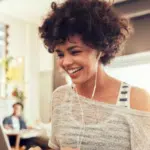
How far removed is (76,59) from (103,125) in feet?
0.73

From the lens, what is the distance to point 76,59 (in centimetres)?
87

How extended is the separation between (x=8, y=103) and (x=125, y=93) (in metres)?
3.54

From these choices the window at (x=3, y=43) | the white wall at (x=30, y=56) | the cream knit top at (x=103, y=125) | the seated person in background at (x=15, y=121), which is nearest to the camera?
the cream knit top at (x=103, y=125)

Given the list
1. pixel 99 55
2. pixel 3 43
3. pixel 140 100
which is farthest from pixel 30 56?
pixel 140 100

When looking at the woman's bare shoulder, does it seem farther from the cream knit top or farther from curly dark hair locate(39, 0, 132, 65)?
curly dark hair locate(39, 0, 132, 65)

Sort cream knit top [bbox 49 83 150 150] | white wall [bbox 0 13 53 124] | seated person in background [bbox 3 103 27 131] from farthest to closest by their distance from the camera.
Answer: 1. white wall [bbox 0 13 53 124]
2. seated person in background [bbox 3 103 27 131]
3. cream knit top [bbox 49 83 150 150]

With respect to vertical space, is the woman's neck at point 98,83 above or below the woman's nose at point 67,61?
below

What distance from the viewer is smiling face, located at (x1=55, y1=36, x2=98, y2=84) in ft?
2.86

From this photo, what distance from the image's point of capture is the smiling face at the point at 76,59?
87cm

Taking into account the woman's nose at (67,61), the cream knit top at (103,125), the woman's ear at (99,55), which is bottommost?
the cream knit top at (103,125)

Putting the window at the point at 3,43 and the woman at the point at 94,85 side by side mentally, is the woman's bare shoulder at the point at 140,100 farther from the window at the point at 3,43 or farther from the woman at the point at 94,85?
the window at the point at 3,43

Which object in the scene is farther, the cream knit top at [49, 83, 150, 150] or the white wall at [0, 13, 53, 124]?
the white wall at [0, 13, 53, 124]

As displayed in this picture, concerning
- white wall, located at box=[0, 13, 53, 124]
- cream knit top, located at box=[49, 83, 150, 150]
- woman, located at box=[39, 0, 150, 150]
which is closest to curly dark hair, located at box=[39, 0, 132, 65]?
woman, located at box=[39, 0, 150, 150]

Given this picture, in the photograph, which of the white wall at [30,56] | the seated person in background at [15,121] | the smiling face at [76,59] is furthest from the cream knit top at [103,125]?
the white wall at [30,56]
